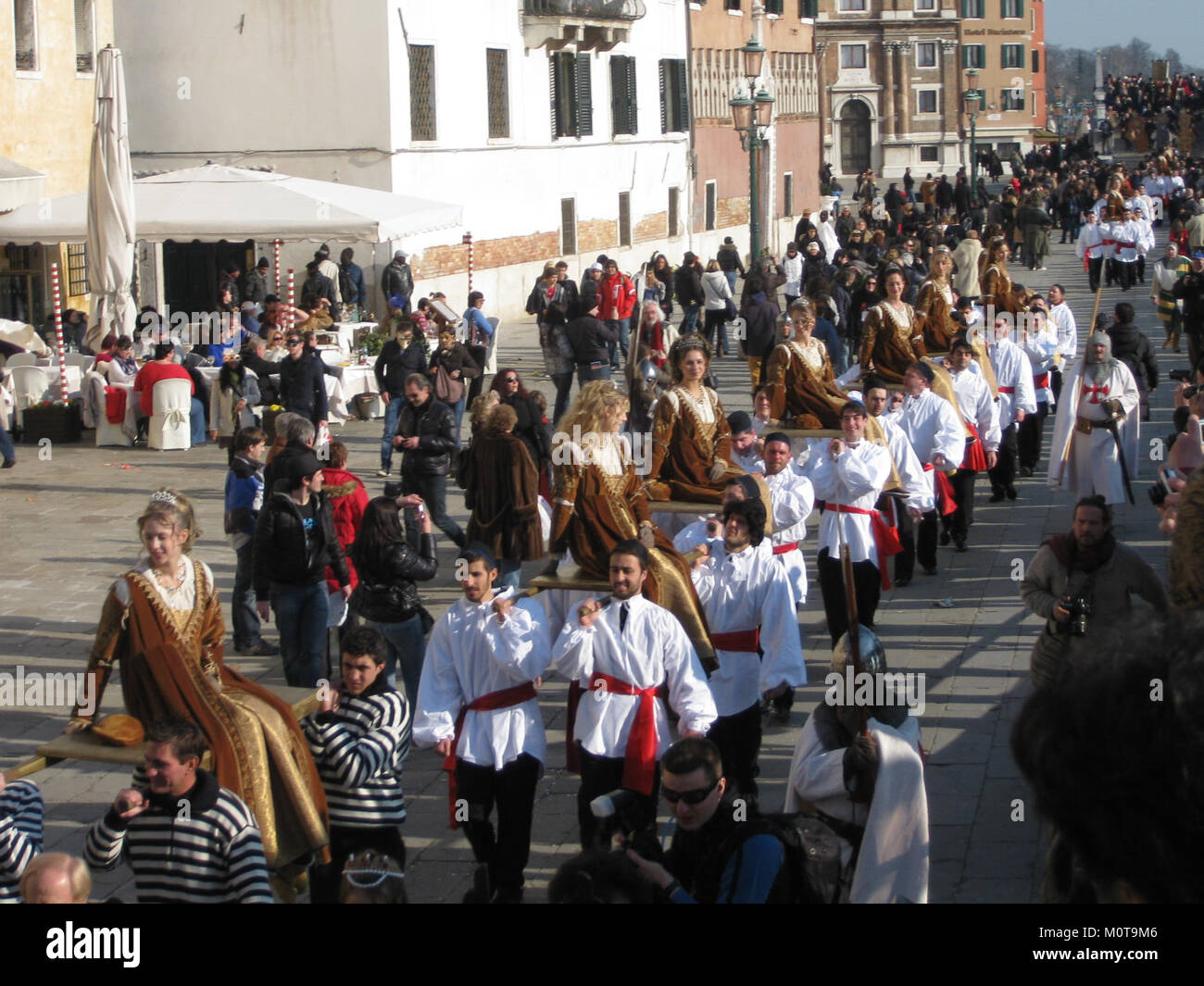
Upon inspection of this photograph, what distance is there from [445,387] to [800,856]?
35.2ft

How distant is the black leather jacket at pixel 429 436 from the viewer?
12078 mm

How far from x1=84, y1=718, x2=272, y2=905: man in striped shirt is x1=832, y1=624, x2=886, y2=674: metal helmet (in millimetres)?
1970

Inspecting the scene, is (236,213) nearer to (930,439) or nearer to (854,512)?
(930,439)

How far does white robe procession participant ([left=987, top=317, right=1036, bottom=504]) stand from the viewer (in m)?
14.8

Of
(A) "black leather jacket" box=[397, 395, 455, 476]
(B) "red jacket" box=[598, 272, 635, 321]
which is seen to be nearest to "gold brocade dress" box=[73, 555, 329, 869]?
(A) "black leather jacket" box=[397, 395, 455, 476]

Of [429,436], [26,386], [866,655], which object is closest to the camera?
[866,655]

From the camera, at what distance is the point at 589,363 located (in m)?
18.4

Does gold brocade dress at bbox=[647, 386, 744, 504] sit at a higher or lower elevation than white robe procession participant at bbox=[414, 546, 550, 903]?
higher

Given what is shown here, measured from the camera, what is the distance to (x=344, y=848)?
6188 millimetres

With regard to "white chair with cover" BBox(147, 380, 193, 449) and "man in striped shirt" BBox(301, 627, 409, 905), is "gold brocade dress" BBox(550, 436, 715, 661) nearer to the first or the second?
"man in striped shirt" BBox(301, 627, 409, 905)

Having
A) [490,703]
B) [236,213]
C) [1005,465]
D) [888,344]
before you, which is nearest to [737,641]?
[490,703]

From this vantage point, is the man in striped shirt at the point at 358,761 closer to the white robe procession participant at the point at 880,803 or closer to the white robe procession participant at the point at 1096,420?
the white robe procession participant at the point at 880,803

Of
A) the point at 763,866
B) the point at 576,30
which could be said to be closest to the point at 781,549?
the point at 763,866
